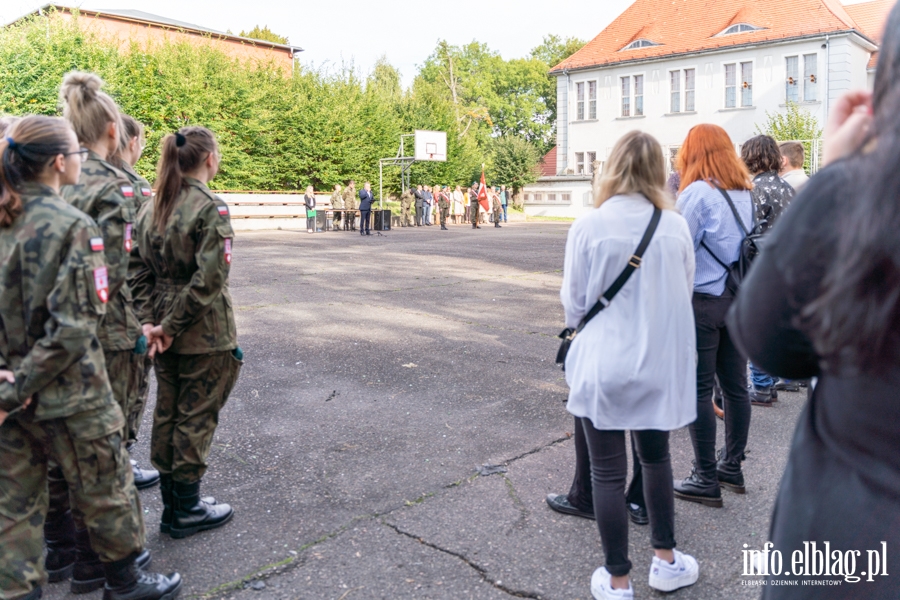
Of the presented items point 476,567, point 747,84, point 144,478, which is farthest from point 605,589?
point 747,84

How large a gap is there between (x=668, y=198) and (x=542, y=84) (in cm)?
8472

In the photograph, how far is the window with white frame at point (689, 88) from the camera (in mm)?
46000

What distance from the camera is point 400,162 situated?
1426 inches

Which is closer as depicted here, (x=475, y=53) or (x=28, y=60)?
(x=28, y=60)

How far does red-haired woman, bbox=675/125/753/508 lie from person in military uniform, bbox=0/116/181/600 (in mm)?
2843

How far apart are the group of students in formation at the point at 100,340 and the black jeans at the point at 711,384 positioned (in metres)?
2.44

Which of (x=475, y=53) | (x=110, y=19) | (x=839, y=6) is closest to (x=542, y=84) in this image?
(x=475, y=53)

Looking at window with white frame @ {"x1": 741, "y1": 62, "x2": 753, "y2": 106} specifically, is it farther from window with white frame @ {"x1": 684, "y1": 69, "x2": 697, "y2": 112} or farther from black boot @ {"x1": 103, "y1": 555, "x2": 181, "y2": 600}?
black boot @ {"x1": 103, "y1": 555, "x2": 181, "y2": 600}

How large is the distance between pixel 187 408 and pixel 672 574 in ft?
7.62

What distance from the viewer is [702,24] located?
47.4m

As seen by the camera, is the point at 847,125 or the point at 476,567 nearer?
the point at 847,125

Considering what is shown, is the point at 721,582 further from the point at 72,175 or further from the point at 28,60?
the point at 28,60

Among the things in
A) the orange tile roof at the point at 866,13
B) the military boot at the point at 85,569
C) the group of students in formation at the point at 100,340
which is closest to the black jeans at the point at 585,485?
the group of students in formation at the point at 100,340

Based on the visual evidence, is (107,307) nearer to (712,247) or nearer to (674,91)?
(712,247)
